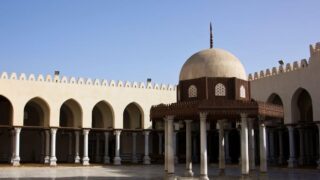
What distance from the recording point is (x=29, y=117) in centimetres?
3625

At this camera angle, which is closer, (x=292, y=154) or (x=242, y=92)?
(x=242, y=92)

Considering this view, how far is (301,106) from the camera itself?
29.9m

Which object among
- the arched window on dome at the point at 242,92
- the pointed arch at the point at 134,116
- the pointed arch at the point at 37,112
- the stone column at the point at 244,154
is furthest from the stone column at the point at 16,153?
the stone column at the point at 244,154

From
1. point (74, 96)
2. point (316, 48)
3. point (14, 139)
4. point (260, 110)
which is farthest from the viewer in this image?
point (74, 96)

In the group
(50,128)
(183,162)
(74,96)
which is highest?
(74,96)

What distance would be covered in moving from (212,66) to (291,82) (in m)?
15.3

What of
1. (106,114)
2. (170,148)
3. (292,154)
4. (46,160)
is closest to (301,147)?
(292,154)

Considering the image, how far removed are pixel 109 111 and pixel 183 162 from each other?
6949mm

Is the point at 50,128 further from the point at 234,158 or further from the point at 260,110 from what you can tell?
the point at 260,110

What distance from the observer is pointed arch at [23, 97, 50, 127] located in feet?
101

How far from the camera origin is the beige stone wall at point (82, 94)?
2933cm

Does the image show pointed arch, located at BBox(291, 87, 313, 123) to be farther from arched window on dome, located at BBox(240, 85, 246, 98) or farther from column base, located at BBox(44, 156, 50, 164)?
column base, located at BBox(44, 156, 50, 164)

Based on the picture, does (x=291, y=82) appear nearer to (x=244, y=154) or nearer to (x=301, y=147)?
(x=301, y=147)

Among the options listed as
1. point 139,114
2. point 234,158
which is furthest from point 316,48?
point 139,114
